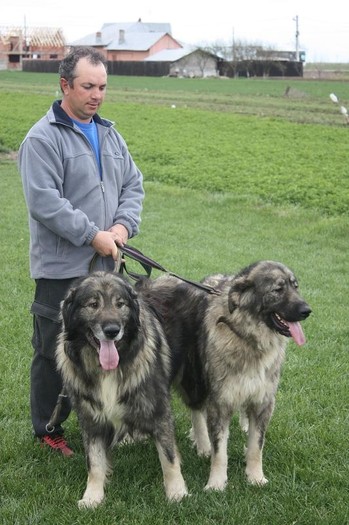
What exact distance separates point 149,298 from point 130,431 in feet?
3.00

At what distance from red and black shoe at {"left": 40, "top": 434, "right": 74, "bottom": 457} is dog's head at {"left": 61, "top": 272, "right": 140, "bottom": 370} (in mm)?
1168

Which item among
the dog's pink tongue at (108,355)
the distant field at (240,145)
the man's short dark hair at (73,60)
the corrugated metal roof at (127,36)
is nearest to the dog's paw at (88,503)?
the dog's pink tongue at (108,355)

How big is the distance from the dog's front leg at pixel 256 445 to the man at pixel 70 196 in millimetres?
1280

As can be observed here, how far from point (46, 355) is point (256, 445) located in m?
1.51

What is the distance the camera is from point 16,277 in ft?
29.8

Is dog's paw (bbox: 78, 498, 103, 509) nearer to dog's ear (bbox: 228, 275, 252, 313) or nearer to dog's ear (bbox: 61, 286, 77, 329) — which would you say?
dog's ear (bbox: 61, 286, 77, 329)

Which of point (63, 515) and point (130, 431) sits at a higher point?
point (130, 431)

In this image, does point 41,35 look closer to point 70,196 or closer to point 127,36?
point 127,36

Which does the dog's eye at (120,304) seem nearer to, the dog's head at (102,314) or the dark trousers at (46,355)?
the dog's head at (102,314)

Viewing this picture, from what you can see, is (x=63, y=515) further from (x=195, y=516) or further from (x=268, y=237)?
(x=268, y=237)

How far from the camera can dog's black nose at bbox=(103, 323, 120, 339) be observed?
3678 millimetres

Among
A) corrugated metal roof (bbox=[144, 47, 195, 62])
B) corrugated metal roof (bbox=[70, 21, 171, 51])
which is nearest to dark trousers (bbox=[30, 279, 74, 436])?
corrugated metal roof (bbox=[144, 47, 195, 62])

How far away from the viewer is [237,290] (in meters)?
4.25

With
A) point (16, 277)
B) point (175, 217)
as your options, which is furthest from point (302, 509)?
point (175, 217)
